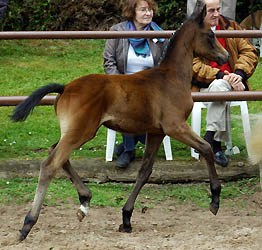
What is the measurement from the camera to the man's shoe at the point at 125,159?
6.48 m

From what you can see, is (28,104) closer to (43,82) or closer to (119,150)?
(119,150)

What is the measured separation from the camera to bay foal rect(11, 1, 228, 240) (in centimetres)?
482

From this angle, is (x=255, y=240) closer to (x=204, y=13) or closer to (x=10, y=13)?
(x=204, y=13)

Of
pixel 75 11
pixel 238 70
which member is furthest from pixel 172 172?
pixel 75 11

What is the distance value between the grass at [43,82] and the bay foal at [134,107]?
1630 mm

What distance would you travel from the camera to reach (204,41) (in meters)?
5.23

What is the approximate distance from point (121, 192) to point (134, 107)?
4.88 ft

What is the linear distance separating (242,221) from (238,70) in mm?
1654

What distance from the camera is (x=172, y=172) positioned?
21.4 feet

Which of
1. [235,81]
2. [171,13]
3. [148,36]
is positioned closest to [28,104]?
[148,36]

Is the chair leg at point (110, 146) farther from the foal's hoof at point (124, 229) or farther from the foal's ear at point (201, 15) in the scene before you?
the foal's ear at point (201, 15)

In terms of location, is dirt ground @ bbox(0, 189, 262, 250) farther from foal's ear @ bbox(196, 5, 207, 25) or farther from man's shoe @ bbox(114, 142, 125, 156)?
foal's ear @ bbox(196, 5, 207, 25)

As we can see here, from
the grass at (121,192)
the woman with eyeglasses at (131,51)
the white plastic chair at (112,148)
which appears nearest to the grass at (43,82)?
the white plastic chair at (112,148)

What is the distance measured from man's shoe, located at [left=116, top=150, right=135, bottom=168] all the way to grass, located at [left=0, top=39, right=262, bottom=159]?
0.88 feet
